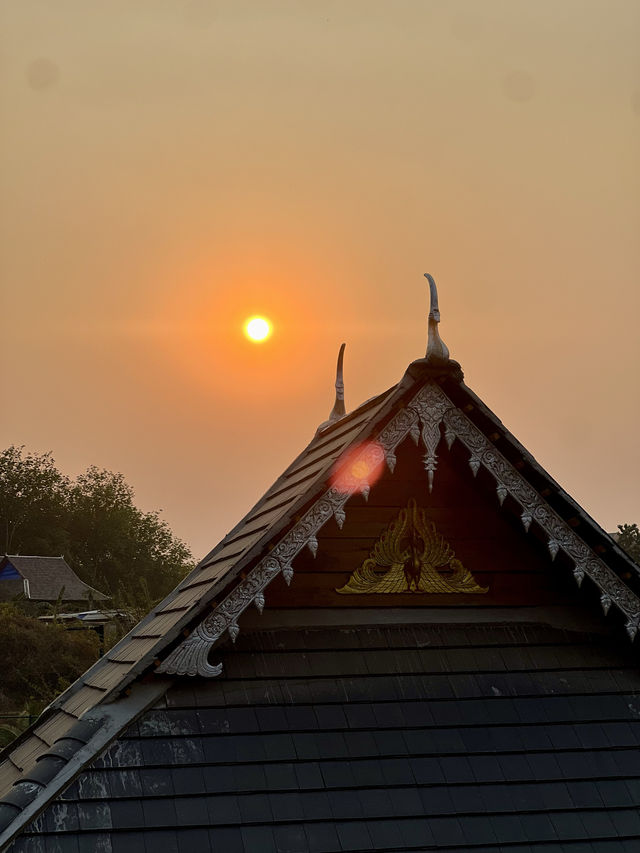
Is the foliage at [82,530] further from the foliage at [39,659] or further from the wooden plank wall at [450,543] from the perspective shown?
the wooden plank wall at [450,543]

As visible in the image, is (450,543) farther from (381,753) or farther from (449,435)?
(381,753)

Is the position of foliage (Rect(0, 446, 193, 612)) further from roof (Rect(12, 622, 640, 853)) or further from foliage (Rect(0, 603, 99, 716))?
roof (Rect(12, 622, 640, 853))

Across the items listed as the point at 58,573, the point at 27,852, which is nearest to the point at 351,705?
the point at 27,852

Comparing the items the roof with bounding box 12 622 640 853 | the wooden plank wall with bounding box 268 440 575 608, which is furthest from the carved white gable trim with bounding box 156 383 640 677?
the roof with bounding box 12 622 640 853

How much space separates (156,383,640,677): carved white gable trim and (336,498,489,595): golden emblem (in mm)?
560

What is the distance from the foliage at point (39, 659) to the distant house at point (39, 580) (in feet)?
104

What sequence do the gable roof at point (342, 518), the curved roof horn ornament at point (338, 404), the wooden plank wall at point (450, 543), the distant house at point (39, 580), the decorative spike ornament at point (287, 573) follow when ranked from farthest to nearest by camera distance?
the distant house at point (39, 580) < the curved roof horn ornament at point (338, 404) < the wooden plank wall at point (450, 543) < the decorative spike ornament at point (287, 573) < the gable roof at point (342, 518)

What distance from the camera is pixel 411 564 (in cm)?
632

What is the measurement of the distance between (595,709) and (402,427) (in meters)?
2.16

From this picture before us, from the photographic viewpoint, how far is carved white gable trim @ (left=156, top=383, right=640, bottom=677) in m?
5.42

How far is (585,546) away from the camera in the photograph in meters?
6.00

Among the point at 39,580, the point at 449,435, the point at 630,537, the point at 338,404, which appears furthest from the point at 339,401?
the point at 39,580

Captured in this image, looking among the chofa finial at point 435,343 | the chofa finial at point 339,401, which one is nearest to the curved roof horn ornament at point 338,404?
the chofa finial at point 339,401

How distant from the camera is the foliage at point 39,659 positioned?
34.4 metres
